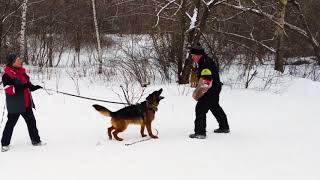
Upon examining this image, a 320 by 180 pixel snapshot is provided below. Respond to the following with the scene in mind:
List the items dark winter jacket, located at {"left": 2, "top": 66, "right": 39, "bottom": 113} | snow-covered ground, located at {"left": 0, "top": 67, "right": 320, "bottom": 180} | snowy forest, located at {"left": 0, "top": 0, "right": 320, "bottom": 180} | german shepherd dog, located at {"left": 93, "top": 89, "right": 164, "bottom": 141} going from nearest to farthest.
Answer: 1. snow-covered ground, located at {"left": 0, "top": 67, "right": 320, "bottom": 180}
2. snowy forest, located at {"left": 0, "top": 0, "right": 320, "bottom": 180}
3. dark winter jacket, located at {"left": 2, "top": 66, "right": 39, "bottom": 113}
4. german shepherd dog, located at {"left": 93, "top": 89, "right": 164, "bottom": 141}

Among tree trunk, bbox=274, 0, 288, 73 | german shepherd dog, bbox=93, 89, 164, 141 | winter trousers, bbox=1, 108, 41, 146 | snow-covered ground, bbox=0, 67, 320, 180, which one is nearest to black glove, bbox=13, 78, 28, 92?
winter trousers, bbox=1, 108, 41, 146

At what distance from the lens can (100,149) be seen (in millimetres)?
5922

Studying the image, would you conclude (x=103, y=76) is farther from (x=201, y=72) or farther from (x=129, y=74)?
(x=201, y=72)

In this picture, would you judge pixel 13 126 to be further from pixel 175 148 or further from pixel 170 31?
pixel 170 31

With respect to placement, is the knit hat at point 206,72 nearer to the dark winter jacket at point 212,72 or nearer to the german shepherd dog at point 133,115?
the dark winter jacket at point 212,72

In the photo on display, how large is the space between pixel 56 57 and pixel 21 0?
5131 millimetres

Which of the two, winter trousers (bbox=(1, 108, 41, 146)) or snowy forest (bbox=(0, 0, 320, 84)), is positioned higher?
snowy forest (bbox=(0, 0, 320, 84))

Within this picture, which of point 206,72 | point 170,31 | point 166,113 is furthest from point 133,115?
point 170,31

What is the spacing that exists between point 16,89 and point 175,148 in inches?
101

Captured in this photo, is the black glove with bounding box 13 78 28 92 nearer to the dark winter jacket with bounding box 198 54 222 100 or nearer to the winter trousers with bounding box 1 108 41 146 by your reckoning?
the winter trousers with bounding box 1 108 41 146

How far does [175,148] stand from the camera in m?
5.89

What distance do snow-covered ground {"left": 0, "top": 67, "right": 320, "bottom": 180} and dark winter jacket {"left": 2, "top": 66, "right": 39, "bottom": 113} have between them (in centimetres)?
71

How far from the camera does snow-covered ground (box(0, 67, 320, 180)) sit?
4973 millimetres

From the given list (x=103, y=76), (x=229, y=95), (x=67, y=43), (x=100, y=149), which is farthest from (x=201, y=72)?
(x=67, y=43)
